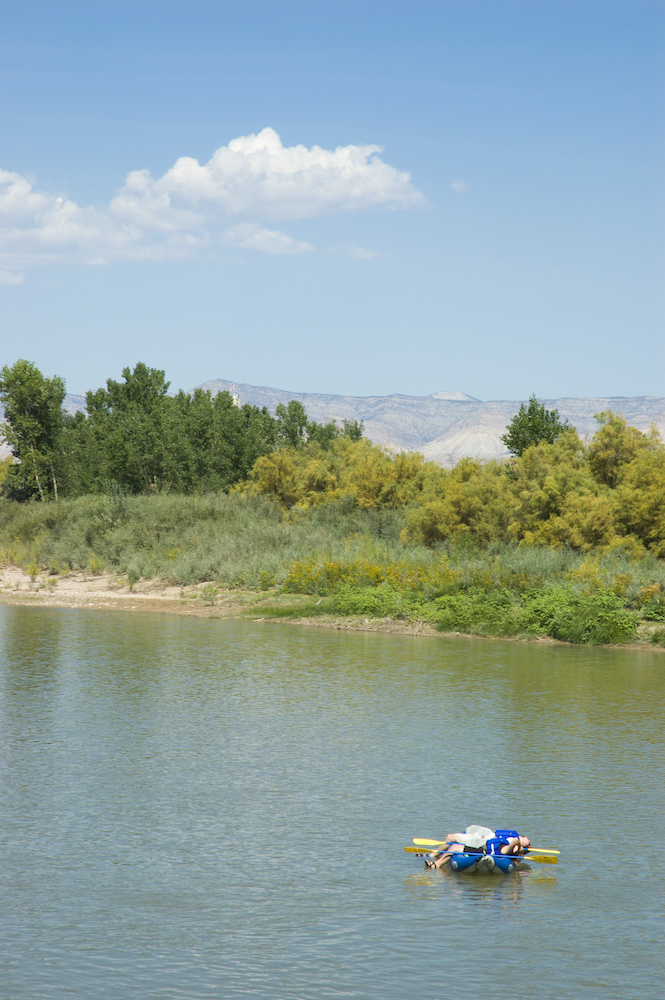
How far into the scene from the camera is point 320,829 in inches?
445

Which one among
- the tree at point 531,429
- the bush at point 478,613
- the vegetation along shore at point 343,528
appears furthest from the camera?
the tree at point 531,429

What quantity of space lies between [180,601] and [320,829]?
2202cm

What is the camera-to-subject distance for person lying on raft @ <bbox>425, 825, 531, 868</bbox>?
10.2 meters

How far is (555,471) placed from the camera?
31.4 metres

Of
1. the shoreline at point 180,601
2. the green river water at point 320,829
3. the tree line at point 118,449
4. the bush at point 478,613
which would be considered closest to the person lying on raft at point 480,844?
the green river water at point 320,829

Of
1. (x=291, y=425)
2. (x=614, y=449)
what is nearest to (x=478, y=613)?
(x=614, y=449)

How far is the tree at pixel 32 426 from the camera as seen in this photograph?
52531 millimetres

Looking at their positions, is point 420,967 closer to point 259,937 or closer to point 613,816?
point 259,937

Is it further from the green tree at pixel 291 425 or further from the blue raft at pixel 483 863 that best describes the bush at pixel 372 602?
the green tree at pixel 291 425

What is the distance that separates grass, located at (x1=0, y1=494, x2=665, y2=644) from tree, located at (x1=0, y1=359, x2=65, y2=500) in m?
5.29

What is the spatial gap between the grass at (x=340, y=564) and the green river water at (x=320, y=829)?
4.82 m

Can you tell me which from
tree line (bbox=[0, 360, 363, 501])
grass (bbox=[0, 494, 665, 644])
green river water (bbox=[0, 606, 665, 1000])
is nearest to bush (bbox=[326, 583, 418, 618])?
grass (bbox=[0, 494, 665, 644])

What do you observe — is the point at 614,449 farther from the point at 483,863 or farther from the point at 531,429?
the point at 483,863

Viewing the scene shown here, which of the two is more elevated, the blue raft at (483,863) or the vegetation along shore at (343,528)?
the vegetation along shore at (343,528)
